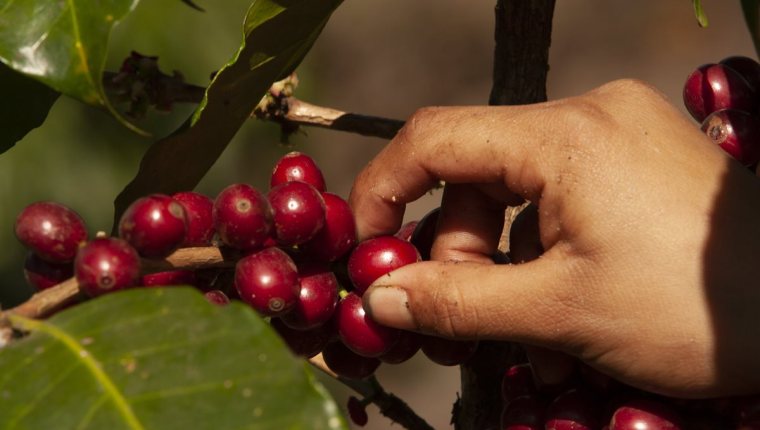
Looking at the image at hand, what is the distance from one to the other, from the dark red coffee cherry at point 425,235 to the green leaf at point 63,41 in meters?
0.52

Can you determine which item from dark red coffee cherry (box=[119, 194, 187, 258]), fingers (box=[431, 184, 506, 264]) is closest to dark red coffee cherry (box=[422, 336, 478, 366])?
fingers (box=[431, 184, 506, 264])

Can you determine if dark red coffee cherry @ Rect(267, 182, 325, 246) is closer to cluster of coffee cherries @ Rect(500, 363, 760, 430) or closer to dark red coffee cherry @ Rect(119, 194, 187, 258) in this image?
dark red coffee cherry @ Rect(119, 194, 187, 258)

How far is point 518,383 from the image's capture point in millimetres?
1347

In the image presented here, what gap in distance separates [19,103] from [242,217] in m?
0.43

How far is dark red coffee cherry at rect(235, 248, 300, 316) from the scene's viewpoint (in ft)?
3.68

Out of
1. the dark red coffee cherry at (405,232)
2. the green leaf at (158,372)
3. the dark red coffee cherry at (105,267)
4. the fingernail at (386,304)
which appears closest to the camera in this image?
the green leaf at (158,372)

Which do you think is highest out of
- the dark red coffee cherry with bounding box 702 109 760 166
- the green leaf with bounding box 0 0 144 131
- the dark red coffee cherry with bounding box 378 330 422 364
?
the dark red coffee cherry with bounding box 702 109 760 166

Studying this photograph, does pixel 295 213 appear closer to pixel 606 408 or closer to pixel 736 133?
pixel 606 408

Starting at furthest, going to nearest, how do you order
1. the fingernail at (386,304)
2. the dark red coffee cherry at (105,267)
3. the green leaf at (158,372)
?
the fingernail at (386,304)
the dark red coffee cherry at (105,267)
the green leaf at (158,372)

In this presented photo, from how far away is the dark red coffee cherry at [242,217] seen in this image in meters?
1.11

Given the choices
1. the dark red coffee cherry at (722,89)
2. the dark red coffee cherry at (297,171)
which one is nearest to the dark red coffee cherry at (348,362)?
the dark red coffee cherry at (297,171)

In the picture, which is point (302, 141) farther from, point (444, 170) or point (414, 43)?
point (444, 170)

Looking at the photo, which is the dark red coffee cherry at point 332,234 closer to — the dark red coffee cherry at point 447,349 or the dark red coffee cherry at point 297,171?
the dark red coffee cherry at point 297,171

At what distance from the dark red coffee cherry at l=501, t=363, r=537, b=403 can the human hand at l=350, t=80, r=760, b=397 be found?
10 cm
